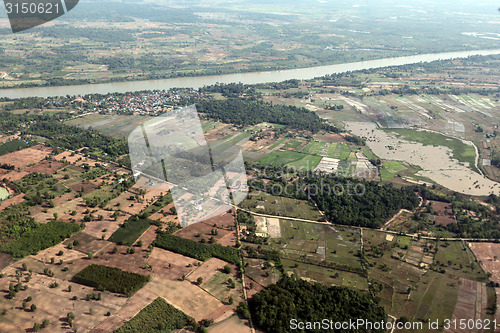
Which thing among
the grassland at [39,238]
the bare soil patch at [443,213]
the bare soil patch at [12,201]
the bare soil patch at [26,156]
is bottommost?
the bare soil patch at [443,213]

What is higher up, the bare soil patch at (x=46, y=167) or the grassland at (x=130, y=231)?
the bare soil patch at (x=46, y=167)

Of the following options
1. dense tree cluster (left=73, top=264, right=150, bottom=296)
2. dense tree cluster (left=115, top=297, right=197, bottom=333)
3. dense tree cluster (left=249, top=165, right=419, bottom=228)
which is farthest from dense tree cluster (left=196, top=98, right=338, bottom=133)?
dense tree cluster (left=115, top=297, right=197, bottom=333)

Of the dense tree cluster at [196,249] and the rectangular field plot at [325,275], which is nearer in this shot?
the rectangular field plot at [325,275]

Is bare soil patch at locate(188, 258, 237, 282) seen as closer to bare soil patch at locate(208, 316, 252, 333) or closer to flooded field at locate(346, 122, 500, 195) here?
bare soil patch at locate(208, 316, 252, 333)

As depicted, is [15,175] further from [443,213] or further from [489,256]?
[489,256]

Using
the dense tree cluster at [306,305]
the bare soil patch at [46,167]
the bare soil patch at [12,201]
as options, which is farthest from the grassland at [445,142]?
the bare soil patch at [12,201]

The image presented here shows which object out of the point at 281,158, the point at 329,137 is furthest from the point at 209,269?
the point at 329,137

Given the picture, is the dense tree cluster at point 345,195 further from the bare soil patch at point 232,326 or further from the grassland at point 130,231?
the bare soil patch at point 232,326
